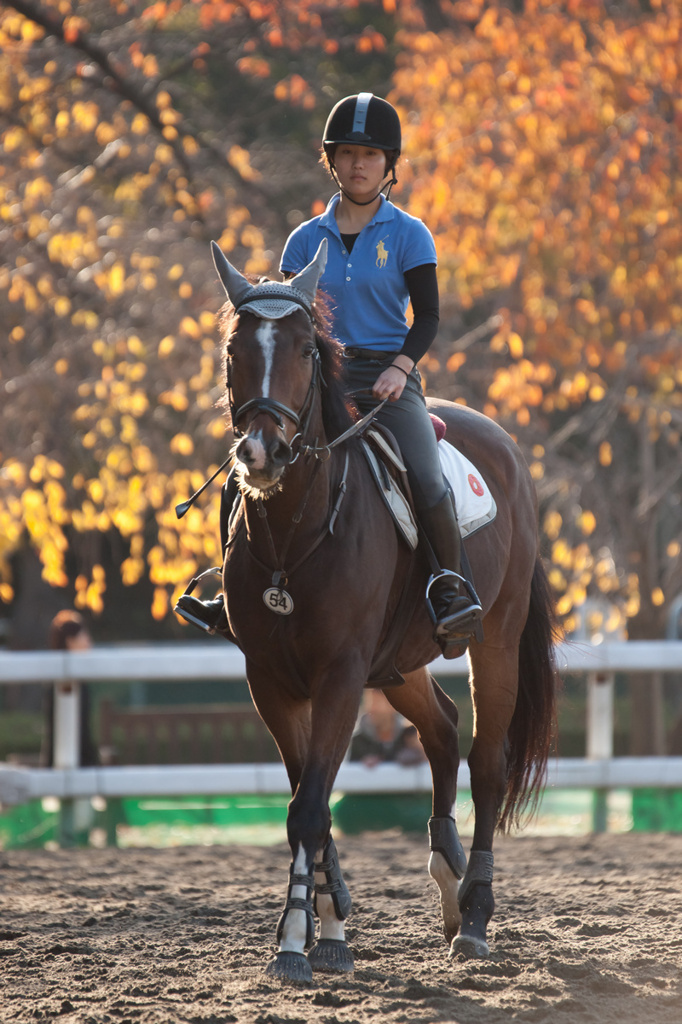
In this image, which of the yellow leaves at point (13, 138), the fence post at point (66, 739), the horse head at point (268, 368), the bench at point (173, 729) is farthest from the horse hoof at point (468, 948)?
the yellow leaves at point (13, 138)

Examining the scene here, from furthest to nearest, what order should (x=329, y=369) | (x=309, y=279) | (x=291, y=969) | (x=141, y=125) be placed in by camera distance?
(x=141, y=125) → (x=329, y=369) → (x=309, y=279) → (x=291, y=969)

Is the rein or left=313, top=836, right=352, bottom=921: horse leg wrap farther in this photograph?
left=313, top=836, right=352, bottom=921: horse leg wrap

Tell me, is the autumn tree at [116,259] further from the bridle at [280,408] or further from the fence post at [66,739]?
the bridle at [280,408]

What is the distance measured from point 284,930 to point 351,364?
2.03 metres

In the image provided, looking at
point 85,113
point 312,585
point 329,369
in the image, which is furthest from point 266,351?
point 85,113

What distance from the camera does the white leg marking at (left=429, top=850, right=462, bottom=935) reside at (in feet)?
15.9

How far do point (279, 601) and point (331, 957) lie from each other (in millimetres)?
1216

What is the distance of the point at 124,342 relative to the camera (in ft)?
30.0

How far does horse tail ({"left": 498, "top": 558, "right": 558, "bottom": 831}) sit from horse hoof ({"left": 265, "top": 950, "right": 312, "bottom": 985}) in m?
1.64

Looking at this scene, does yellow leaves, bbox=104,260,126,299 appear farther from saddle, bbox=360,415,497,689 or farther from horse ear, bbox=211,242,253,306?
horse ear, bbox=211,242,253,306

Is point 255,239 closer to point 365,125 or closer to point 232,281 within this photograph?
point 365,125

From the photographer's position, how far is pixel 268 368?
12.2ft

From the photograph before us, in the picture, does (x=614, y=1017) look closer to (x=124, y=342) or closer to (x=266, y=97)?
(x=124, y=342)

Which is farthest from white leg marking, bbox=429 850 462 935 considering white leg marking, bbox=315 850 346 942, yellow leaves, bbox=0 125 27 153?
yellow leaves, bbox=0 125 27 153
